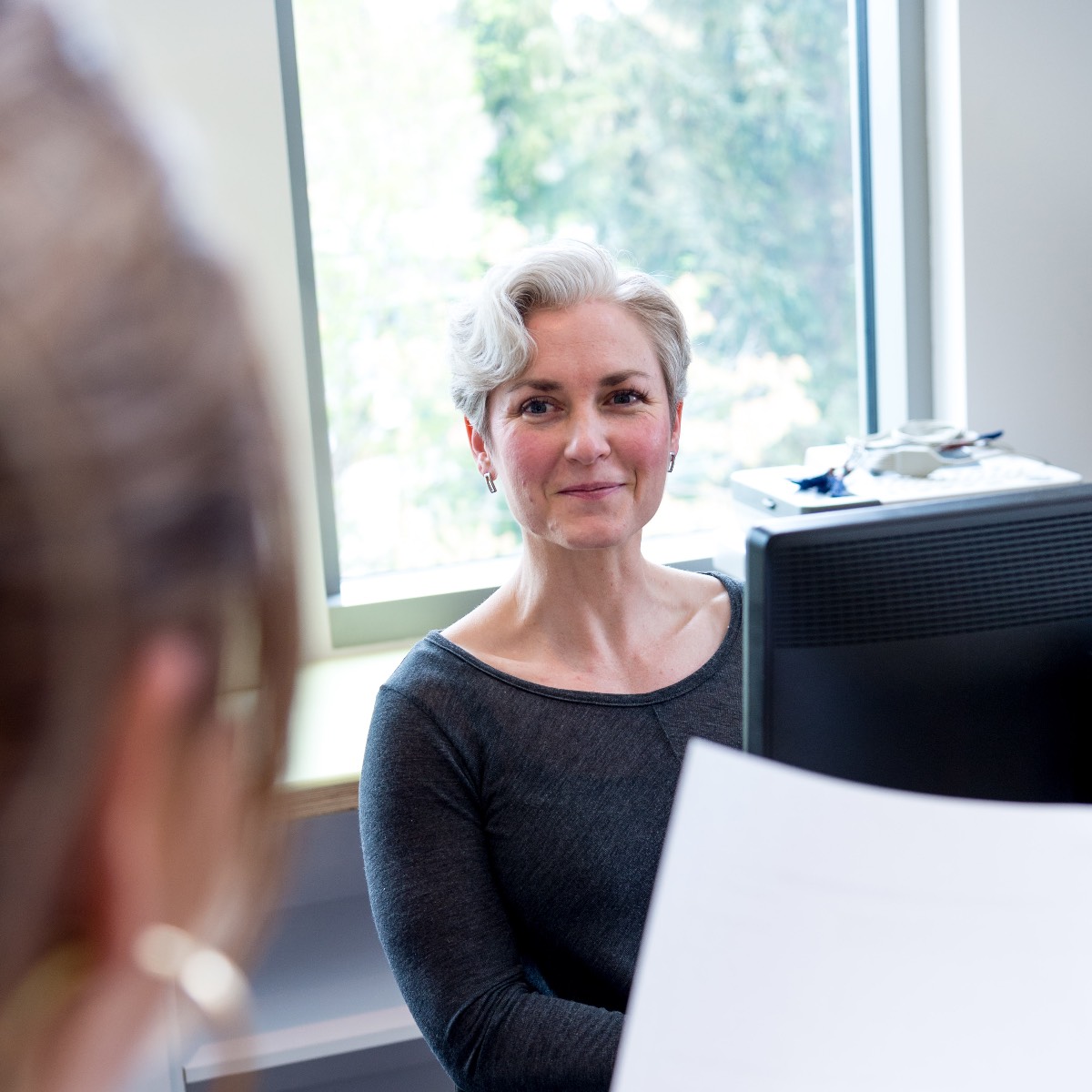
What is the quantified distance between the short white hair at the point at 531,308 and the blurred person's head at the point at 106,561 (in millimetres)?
1187

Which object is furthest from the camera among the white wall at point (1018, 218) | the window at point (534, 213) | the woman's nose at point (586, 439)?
the white wall at point (1018, 218)

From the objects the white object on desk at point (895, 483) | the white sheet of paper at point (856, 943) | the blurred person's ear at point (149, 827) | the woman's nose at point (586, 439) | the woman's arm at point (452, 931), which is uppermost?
the blurred person's ear at point (149, 827)

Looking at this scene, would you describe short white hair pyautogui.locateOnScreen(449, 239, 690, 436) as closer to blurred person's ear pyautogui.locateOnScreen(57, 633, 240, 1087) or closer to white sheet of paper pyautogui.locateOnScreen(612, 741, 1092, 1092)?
white sheet of paper pyautogui.locateOnScreen(612, 741, 1092, 1092)

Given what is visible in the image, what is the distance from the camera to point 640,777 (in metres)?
1.34

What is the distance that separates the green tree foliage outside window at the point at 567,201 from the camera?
2.17 meters

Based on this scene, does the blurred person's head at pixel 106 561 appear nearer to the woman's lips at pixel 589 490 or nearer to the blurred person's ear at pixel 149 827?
the blurred person's ear at pixel 149 827

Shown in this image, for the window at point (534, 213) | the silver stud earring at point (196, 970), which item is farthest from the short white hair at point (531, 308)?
the silver stud earring at point (196, 970)

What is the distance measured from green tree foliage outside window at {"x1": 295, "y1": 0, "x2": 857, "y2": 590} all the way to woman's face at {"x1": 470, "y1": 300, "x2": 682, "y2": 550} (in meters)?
0.67

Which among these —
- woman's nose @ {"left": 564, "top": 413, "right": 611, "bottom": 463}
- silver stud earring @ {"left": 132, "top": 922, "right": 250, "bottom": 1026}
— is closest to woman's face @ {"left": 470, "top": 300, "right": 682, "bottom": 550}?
woman's nose @ {"left": 564, "top": 413, "right": 611, "bottom": 463}

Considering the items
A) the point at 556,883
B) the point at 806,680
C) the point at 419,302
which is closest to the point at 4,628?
the point at 806,680

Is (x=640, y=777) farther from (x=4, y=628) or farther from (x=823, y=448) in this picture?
(x=4, y=628)

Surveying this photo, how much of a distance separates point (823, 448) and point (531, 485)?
2.27 ft

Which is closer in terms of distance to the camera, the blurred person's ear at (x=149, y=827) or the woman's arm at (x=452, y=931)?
the blurred person's ear at (x=149, y=827)

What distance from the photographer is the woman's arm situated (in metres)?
1.17
